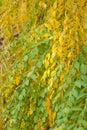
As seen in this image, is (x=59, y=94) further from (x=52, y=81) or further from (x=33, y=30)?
(x=33, y=30)

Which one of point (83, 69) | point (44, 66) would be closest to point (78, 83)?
point (83, 69)

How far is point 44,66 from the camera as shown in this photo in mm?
2148

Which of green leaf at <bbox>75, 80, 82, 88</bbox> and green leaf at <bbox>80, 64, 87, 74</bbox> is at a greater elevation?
green leaf at <bbox>80, 64, 87, 74</bbox>

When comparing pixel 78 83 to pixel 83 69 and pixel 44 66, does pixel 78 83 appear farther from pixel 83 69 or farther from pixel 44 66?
pixel 44 66

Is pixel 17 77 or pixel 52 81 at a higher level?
pixel 52 81

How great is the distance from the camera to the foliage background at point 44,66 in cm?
167

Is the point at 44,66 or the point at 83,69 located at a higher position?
the point at 83,69

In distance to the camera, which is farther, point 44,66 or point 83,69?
point 44,66

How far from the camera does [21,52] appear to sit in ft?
7.93

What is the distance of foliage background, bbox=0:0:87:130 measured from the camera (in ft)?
5.49

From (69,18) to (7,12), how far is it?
553 mm

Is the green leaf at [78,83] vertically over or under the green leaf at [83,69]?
under

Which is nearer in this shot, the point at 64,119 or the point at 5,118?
the point at 64,119

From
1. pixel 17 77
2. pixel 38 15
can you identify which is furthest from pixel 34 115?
pixel 38 15
